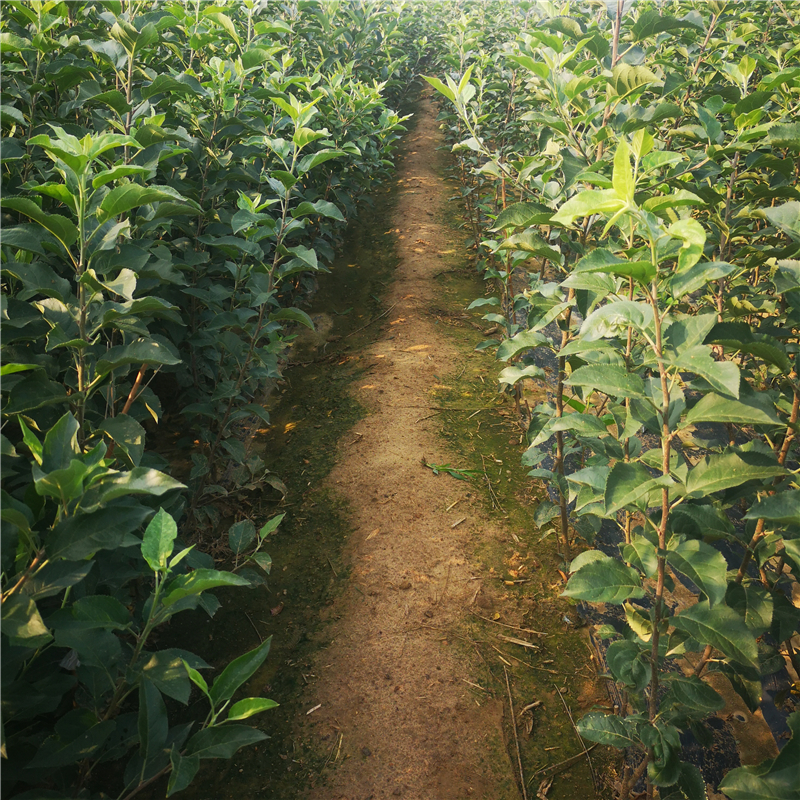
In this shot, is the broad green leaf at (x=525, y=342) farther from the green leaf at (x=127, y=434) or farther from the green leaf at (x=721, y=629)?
the green leaf at (x=127, y=434)

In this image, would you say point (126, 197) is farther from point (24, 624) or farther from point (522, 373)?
point (522, 373)

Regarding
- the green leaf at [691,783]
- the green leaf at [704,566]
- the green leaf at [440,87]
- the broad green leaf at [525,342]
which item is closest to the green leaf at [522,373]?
the broad green leaf at [525,342]

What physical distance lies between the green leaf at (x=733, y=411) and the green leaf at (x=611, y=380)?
0.12 metres

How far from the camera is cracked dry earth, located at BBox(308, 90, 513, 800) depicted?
1859 mm

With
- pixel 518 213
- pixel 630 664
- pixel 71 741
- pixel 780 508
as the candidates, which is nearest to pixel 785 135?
pixel 518 213

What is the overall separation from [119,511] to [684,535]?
4.40 feet

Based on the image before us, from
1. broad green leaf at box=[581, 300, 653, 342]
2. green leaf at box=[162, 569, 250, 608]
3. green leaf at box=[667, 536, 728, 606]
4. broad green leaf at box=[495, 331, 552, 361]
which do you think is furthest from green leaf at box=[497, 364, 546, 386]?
green leaf at box=[162, 569, 250, 608]

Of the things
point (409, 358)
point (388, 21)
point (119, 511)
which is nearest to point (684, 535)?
point (119, 511)

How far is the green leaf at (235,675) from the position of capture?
4.20 ft

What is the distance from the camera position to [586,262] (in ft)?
4.41

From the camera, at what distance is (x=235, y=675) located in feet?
4.25

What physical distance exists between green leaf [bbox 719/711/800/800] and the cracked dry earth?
0.89 meters

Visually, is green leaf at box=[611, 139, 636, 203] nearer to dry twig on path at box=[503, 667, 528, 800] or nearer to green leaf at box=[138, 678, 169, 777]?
green leaf at box=[138, 678, 169, 777]

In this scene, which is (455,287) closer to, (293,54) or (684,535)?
(293,54)
